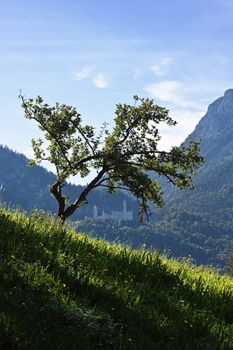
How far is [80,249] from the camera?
1105cm

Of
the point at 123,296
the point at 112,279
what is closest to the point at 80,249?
the point at 112,279

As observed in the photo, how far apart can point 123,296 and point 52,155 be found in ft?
76.7

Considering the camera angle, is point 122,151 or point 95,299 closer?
point 95,299

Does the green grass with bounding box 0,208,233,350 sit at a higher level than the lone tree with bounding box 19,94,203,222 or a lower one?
lower

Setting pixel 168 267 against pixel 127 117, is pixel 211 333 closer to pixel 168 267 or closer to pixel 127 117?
pixel 168 267

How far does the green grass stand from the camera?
698cm

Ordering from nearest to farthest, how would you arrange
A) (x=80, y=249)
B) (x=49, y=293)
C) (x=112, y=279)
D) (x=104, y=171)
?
(x=49, y=293)
(x=112, y=279)
(x=80, y=249)
(x=104, y=171)

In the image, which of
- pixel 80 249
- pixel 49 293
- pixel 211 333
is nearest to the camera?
pixel 49 293

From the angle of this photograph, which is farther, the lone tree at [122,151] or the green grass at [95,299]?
the lone tree at [122,151]

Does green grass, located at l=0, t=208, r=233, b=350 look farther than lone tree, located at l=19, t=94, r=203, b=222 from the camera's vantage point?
No

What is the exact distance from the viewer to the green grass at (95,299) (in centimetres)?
698

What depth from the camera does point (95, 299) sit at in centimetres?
844

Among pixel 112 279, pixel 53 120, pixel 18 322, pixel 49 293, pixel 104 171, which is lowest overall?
pixel 18 322

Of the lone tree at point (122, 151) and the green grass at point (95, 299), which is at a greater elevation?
the lone tree at point (122, 151)
